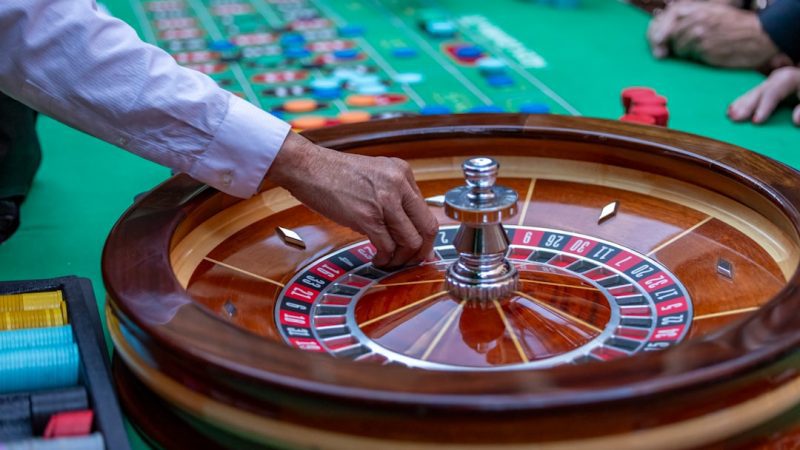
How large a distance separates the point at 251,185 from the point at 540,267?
0.46m

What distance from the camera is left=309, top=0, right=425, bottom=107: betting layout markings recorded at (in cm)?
283

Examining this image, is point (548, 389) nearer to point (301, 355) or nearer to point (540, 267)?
point (301, 355)

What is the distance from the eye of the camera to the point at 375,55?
10.8 feet

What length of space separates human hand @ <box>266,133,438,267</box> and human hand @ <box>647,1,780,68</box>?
1883mm

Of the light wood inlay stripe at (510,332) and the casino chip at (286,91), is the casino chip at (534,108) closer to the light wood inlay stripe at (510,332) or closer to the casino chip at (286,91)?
Answer: the casino chip at (286,91)

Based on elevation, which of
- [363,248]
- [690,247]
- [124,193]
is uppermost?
[690,247]

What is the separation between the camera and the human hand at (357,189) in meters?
1.44

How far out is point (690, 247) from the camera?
60.6 inches

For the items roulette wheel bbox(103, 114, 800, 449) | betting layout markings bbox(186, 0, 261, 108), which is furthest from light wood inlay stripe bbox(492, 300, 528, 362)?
betting layout markings bbox(186, 0, 261, 108)

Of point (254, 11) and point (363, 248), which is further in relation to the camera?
point (254, 11)

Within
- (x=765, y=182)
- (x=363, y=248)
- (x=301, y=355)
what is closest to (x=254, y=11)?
(x=363, y=248)

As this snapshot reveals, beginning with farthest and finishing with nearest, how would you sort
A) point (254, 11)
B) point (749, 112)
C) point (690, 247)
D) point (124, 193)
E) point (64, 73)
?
point (254, 11) < point (749, 112) < point (124, 193) < point (690, 247) < point (64, 73)

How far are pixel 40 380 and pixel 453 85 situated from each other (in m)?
1.89

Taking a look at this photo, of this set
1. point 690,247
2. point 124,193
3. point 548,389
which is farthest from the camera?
point 124,193
